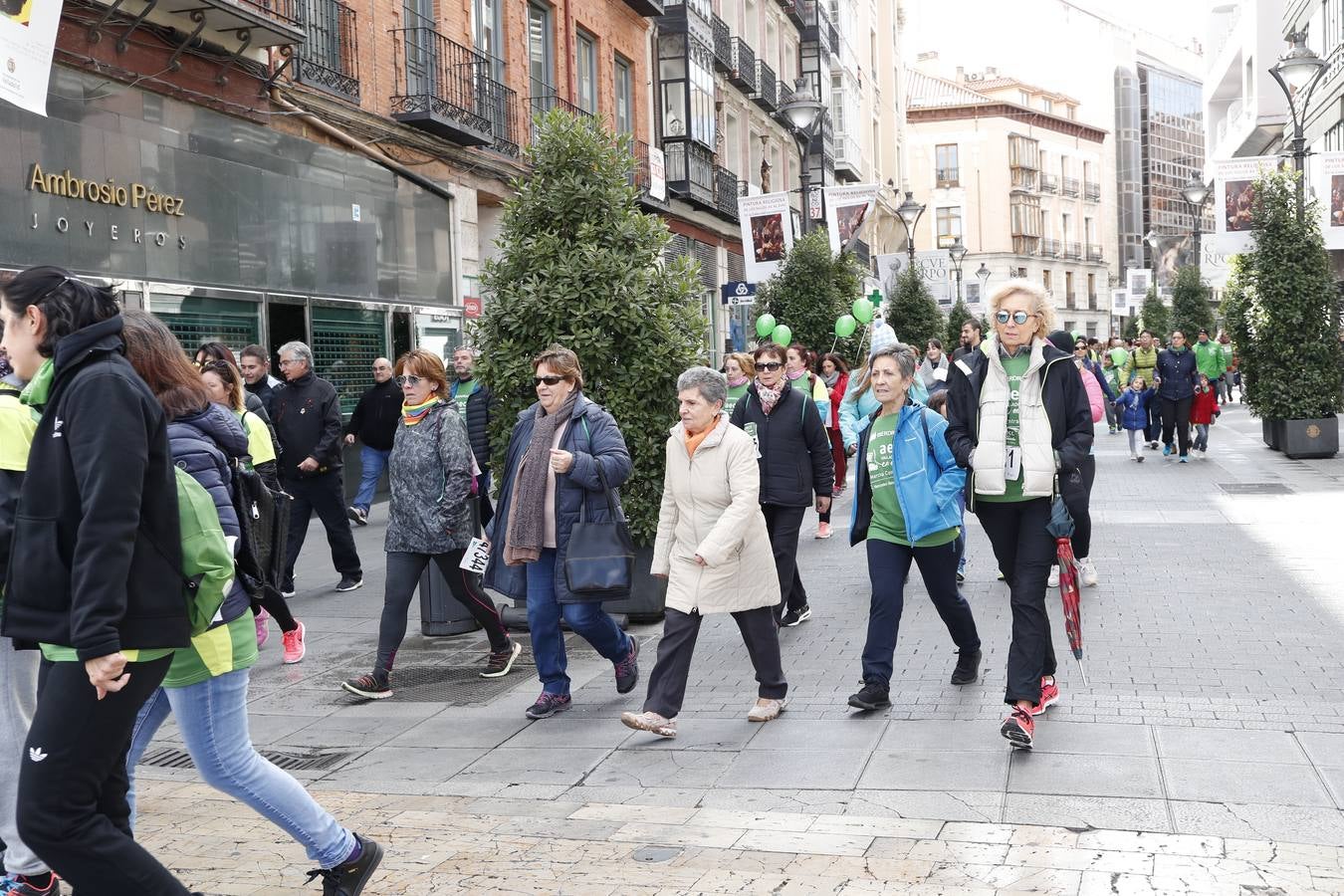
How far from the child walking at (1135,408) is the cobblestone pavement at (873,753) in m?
9.91

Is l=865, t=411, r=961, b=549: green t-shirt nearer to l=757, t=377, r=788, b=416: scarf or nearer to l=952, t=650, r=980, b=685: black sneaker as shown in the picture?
l=952, t=650, r=980, b=685: black sneaker

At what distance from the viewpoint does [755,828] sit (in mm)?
4762

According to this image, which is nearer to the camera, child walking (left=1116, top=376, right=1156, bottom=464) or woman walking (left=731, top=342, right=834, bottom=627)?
woman walking (left=731, top=342, right=834, bottom=627)

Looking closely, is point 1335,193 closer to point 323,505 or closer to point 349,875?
point 323,505

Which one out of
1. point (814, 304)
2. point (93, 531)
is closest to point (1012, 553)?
point (93, 531)

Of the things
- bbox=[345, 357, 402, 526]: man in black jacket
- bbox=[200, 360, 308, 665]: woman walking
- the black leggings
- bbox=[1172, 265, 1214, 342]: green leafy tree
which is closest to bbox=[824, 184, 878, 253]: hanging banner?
bbox=[345, 357, 402, 526]: man in black jacket

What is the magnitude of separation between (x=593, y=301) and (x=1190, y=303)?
118 ft

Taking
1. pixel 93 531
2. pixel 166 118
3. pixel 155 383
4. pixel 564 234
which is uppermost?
pixel 166 118

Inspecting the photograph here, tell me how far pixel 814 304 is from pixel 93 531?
818 inches

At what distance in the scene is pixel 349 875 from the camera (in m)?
4.05

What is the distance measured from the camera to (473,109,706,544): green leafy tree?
832cm

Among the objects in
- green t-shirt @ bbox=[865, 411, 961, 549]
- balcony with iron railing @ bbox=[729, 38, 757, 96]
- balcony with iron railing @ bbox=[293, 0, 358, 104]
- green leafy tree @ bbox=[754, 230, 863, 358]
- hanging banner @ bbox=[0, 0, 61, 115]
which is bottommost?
green t-shirt @ bbox=[865, 411, 961, 549]

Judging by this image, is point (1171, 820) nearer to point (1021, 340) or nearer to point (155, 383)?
point (1021, 340)

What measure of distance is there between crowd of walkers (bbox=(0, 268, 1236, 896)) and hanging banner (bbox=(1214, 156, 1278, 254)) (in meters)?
12.0
